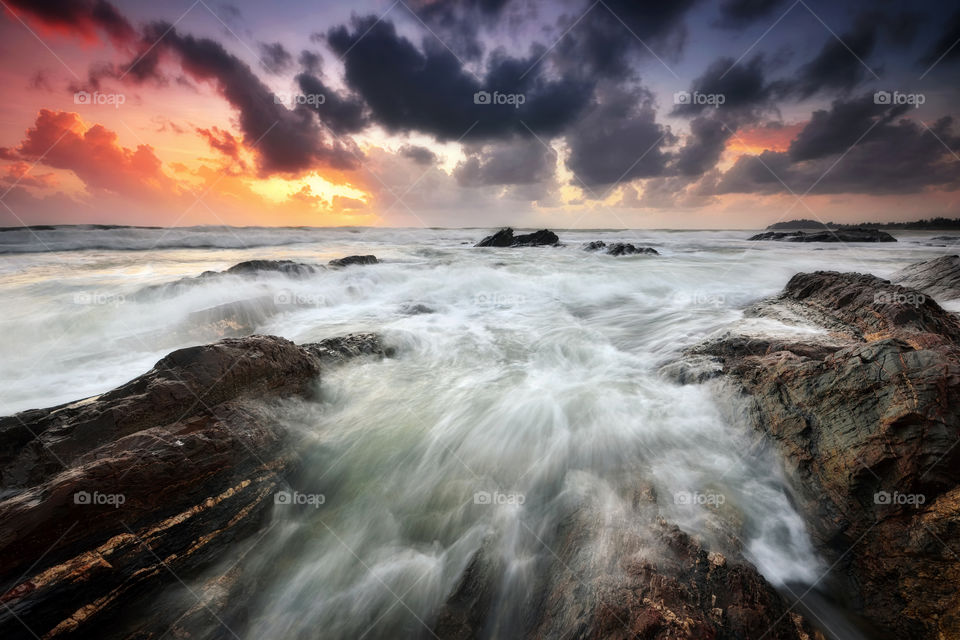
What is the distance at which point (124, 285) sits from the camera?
11.2 m

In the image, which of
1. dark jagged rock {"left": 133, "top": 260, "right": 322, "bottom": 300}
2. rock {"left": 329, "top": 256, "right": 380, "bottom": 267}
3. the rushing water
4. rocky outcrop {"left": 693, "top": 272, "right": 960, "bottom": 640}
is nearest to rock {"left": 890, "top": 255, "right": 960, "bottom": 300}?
the rushing water

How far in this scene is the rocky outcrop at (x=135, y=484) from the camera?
2367mm

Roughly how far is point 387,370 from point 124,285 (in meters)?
10.9

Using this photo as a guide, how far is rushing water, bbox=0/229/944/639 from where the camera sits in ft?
9.73

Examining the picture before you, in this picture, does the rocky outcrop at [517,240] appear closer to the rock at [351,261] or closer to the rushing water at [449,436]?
the rock at [351,261]

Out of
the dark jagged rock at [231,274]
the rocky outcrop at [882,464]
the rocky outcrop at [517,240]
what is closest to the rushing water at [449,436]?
the rocky outcrop at [882,464]

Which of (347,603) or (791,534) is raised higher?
(791,534)

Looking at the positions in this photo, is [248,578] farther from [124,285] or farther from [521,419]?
[124,285]

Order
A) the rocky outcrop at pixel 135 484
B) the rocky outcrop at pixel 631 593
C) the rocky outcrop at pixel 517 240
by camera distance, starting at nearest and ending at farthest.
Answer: the rocky outcrop at pixel 631 593
the rocky outcrop at pixel 135 484
the rocky outcrop at pixel 517 240

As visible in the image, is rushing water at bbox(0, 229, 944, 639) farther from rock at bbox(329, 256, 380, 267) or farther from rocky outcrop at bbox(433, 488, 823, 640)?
rock at bbox(329, 256, 380, 267)

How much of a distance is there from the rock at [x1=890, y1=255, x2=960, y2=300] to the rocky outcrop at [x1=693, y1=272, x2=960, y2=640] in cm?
646

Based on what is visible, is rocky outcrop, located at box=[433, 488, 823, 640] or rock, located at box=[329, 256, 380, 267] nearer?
rocky outcrop, located at box=[433, 488, 823, 640]

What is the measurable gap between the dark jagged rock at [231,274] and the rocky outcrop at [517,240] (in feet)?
58.6

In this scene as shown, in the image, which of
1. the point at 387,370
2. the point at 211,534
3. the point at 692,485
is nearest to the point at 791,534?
the point at 692,485
